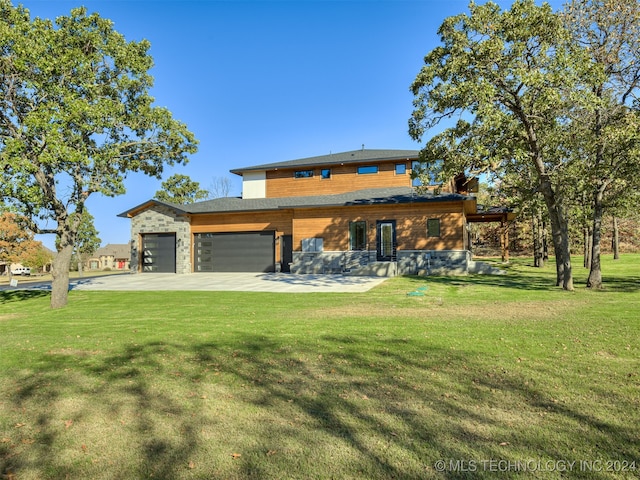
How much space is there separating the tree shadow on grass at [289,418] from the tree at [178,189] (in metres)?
40.3

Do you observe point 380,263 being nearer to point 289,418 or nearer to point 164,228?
point 164,228

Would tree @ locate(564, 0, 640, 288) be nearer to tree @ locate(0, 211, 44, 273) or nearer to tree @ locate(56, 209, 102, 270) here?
tree @ locate(0, 211, 44, 273)

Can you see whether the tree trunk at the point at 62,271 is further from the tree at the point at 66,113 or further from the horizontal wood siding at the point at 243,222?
the horizontal wood siding at the point at 243,222

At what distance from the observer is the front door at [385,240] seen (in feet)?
70.9

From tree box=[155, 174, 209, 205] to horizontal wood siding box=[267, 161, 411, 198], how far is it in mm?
18887

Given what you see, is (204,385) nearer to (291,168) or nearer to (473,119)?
(473,119)

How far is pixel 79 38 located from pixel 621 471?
15.6m

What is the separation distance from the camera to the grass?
2824 millimetres

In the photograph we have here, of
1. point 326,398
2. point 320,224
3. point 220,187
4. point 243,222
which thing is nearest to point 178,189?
point 220,187

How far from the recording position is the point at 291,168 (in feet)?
90.1

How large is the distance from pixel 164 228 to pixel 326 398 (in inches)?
991

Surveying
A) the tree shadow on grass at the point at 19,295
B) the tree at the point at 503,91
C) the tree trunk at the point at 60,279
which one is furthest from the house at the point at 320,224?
the tree trunk at the point at 60,279

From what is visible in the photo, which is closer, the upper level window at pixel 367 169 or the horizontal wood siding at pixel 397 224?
the horizontal wood siding at pixel 397 224

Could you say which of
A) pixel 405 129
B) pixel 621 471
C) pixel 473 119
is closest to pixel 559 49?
pixel 473 119
